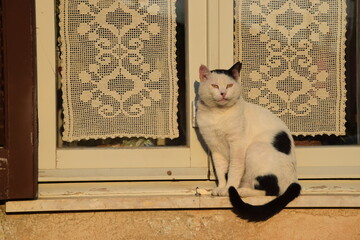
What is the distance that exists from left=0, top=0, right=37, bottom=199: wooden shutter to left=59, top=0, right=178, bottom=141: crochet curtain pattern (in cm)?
39

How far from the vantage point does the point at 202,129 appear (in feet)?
13.3

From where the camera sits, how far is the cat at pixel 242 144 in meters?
3.88

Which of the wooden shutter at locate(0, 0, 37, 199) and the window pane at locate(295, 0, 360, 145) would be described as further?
the window pane at locate(295, 0, 360, 145)

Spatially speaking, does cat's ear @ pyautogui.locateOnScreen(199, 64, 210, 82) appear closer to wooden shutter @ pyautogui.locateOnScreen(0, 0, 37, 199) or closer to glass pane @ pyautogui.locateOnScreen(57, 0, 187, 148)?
glass pane @ pyautogui.locateOnScreen(57, 0, 187, 148)

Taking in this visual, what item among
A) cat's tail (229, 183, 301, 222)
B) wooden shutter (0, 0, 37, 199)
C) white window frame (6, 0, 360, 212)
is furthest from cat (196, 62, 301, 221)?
wooden shutter (0, 0, 37, 199)

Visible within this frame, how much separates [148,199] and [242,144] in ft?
2.03

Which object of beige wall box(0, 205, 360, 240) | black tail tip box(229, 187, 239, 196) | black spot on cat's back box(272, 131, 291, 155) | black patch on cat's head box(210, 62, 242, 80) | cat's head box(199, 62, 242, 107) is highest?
black patch on cat's head box(210, 62, 242, 80)

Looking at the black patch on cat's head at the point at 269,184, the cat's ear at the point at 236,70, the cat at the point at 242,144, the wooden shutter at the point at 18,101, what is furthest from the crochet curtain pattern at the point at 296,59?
the wooden shutter at the point at 18,101

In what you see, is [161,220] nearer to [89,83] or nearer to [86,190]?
[86,190]

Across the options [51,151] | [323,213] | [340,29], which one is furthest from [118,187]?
[340,29]

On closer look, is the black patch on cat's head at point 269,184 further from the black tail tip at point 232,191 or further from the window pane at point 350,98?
the window pane at point 350,98

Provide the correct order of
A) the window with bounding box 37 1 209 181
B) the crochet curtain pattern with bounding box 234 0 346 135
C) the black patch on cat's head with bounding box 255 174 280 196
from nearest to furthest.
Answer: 1. the black patch on cat's head with bounding box 255 174 280 196
2. the window with bounding box 37 1 209 181
3. the crochet curtain pattern with bounding box 234 0 346 135

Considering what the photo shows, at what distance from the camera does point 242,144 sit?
3992mm

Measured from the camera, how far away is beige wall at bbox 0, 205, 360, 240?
396 centimetres
